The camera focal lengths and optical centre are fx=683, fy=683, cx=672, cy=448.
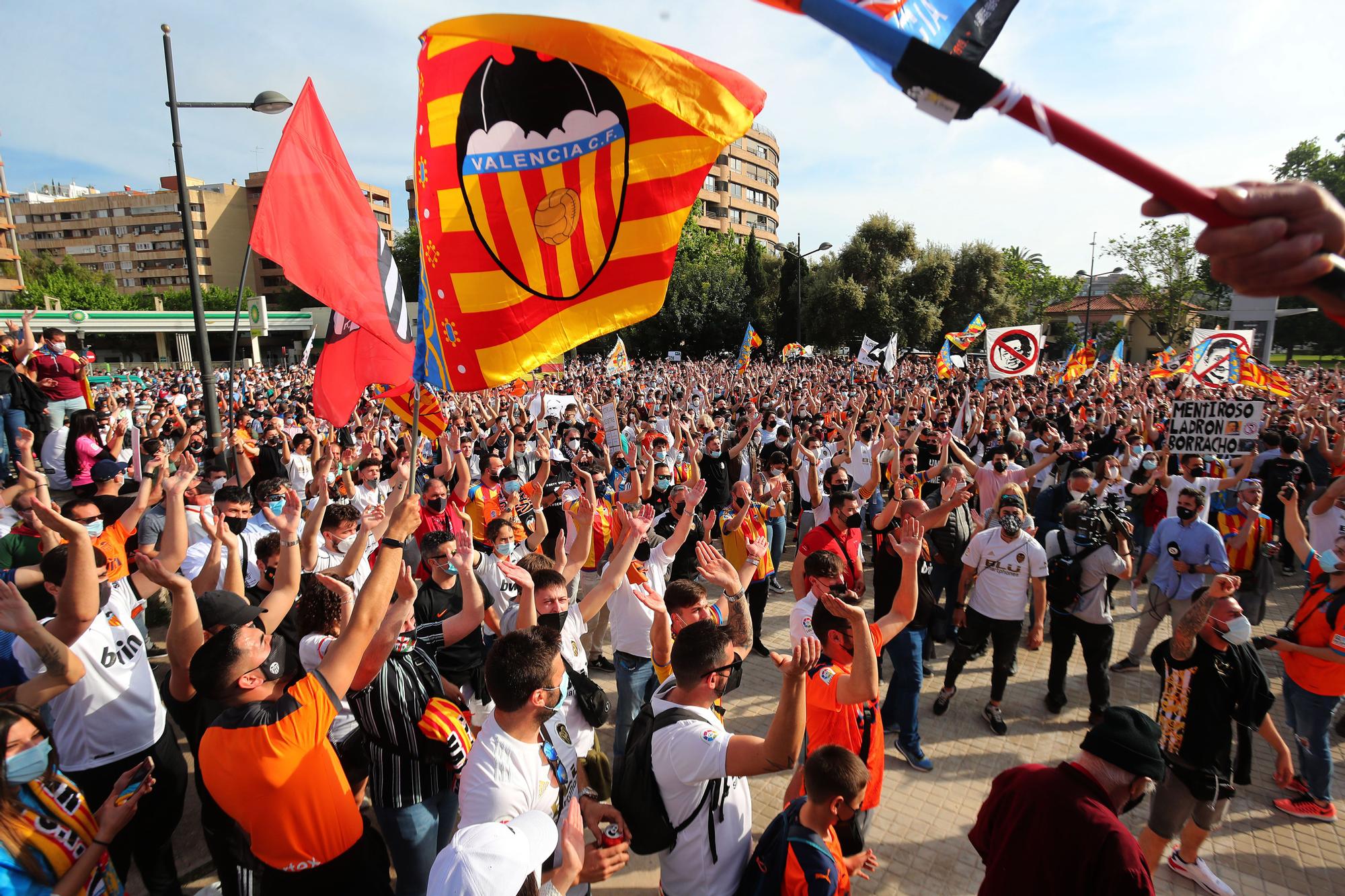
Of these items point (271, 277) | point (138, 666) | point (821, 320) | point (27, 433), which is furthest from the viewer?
point (271, 277)

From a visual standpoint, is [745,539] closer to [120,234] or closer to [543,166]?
[543,166]

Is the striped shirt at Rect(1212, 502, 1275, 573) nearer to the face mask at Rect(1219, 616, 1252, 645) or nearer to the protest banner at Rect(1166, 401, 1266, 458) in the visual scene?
the protest banner at Rect(1166, 401, 1266, 458)

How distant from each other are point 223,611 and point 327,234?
2.98 m

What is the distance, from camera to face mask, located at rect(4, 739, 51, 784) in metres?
2.15

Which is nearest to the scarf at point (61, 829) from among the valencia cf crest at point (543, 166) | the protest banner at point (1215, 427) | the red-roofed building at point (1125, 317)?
the valencia cf crest at point (543, 166)

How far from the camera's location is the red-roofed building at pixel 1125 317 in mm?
52119

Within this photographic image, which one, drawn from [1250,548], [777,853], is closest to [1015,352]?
[1250,548]

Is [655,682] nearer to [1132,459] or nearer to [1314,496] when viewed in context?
[1132,459]

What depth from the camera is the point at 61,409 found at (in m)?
9.95


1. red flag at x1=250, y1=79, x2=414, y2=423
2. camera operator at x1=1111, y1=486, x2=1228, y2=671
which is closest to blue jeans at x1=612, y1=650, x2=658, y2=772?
red flag at x1=250, y1=79, x2=414, y2=423

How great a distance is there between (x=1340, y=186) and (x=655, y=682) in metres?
63.0

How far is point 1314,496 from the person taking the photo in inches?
339

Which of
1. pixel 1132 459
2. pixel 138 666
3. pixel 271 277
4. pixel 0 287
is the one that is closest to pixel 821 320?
pixel 1132 459

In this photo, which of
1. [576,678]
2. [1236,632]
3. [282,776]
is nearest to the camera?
[282,776]
